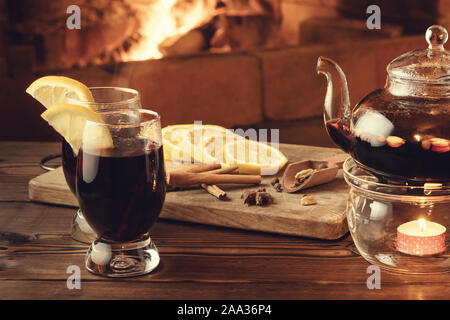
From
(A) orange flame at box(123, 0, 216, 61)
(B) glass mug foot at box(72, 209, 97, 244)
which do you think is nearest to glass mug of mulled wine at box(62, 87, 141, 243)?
(B) glass mug foot at box(72, 209, 97, 244)

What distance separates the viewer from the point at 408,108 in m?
0.96

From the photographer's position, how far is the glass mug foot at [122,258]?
3.14ft

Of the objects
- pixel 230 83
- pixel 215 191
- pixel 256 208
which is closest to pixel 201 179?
pixel 215 191

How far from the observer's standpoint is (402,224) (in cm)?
98

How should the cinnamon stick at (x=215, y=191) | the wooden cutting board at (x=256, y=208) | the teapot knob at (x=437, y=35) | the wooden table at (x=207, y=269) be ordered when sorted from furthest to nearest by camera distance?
the cinnamon stick at (x=215, y=191) → the wooden cutting board at (x=256, y=208) → the teapot knob at (x=437, y=35) → the wooden table at (x=207, y=269)

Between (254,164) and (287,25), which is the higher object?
(287,25)

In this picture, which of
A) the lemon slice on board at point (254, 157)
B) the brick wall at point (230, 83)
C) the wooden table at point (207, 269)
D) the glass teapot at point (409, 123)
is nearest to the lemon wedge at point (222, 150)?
the lemon slice on board at point (254, 157)

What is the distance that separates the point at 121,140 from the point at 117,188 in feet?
0.24

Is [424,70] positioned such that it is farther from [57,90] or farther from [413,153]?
[57,90]

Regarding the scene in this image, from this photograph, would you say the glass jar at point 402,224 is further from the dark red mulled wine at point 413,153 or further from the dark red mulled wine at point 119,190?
the dark red mulled wine at point 119,190

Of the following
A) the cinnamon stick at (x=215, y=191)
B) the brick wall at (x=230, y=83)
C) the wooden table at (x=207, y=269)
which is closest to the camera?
the wooden table at (x=207, y=269)

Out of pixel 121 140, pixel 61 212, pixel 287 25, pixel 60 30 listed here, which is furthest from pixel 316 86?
pixel 121 140

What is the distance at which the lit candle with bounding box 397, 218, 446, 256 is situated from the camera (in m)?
0.96

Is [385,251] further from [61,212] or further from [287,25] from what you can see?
[287,25]
